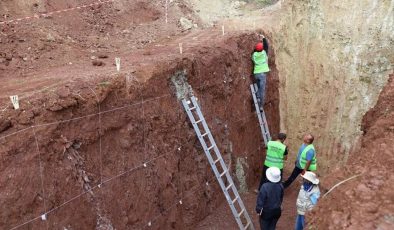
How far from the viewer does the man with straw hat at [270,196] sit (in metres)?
7.30

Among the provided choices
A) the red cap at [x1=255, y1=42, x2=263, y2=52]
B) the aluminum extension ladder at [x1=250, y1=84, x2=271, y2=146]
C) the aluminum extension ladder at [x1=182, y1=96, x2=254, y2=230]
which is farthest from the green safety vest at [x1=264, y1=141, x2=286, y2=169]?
the red cap at [x1=255, y1=42, x2=263, y2=52]

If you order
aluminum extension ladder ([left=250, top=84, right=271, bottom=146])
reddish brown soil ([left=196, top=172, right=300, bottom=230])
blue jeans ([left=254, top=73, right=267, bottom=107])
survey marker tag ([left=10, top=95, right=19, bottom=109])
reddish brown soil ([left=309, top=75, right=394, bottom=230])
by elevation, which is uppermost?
survey marker tag ([left=10, top=95, right=19, bottom=109])

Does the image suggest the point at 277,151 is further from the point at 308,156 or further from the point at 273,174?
the point at 273,174

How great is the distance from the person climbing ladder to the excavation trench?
306 millimetres

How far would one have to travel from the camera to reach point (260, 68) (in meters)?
11.4

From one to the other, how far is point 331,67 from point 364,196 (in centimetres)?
884

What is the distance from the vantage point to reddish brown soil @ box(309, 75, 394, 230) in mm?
3924

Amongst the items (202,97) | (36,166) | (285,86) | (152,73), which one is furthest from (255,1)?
(36,166)

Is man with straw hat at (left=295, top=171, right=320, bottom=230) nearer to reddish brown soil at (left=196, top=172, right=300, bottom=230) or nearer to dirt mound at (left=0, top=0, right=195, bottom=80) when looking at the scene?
reddish brown soil at (left=196, top=172, right=300, bottom=230)

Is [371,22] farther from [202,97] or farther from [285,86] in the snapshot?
[202,97]

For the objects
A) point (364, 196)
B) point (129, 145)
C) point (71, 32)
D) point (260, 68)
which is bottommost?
point (260, 68)

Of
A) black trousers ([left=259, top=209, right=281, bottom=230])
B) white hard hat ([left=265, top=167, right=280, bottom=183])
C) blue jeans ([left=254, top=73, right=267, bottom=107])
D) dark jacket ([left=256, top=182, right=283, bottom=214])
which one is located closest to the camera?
white hard hat ([left=265, top=167, right=280, bottom=183])

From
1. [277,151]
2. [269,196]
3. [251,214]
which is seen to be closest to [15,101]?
[269,196]

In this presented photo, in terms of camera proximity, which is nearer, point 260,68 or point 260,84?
point 260,68
